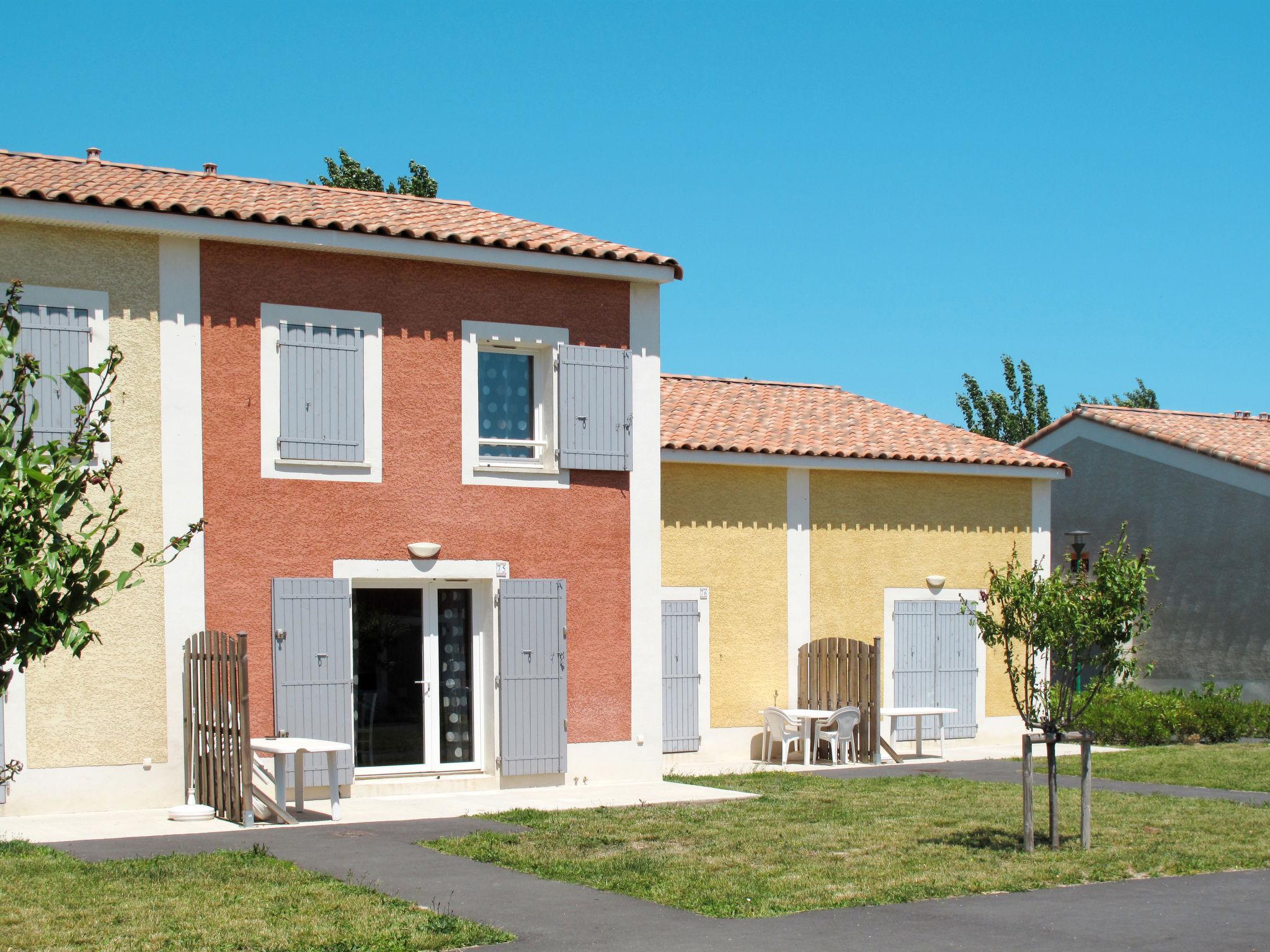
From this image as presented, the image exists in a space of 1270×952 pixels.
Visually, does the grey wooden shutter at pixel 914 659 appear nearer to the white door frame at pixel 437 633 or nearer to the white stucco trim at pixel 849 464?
the white stucco trim at pixel 849 464

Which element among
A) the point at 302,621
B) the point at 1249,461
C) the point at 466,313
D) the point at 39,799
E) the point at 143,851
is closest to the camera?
the point at 143,851

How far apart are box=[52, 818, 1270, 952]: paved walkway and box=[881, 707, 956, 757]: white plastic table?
344 inches

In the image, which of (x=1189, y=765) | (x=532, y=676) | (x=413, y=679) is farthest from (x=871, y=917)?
(x=1189, y=765)

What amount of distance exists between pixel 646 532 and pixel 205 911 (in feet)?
25.7

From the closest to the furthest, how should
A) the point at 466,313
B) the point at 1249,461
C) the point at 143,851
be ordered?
the point at 143,851, the point at 466,313, the point at 1249,461

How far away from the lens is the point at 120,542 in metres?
12.7

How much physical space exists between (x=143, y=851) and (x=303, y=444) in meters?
4.36

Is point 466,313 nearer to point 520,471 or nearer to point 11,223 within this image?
point 520,471

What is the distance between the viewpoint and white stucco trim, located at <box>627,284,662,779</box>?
1531cm

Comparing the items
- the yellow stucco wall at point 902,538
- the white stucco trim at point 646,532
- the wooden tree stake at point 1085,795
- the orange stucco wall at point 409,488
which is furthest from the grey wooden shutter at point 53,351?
the yellow stucco wall at point 902,538

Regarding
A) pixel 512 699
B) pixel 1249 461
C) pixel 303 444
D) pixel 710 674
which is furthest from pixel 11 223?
pixel 1249 461

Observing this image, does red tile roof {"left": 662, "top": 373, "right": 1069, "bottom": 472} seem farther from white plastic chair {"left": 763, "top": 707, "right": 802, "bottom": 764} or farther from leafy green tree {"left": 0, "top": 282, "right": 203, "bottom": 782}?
leafy green tree {"left": 0, "top": 282, "right": 203, "bottom": 782}

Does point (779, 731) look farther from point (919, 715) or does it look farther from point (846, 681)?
point (919, 715)

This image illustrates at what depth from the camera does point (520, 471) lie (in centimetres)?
1477
